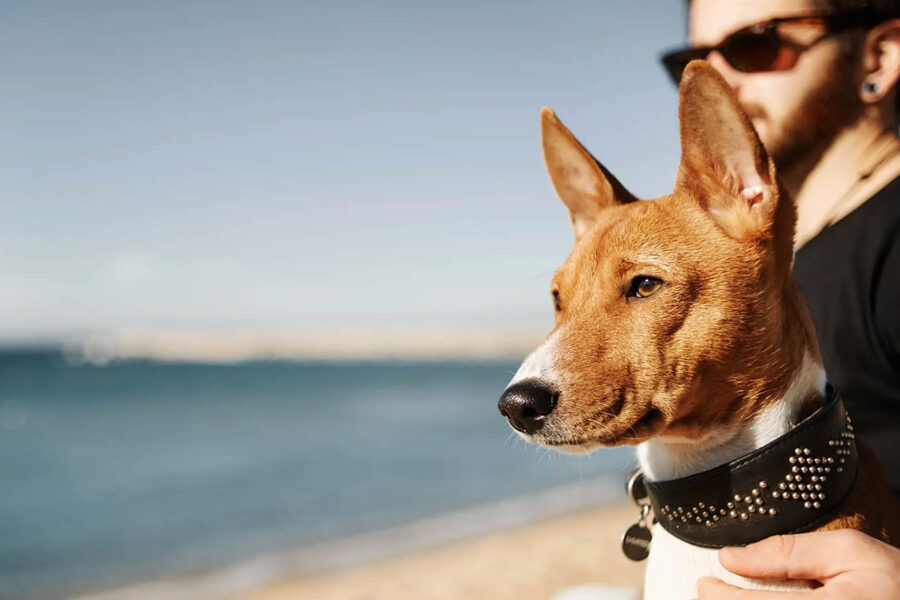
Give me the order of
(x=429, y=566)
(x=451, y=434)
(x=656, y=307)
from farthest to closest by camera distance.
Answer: (x=451, y=434) < (x=429, y=566) < (x=656, y=307)

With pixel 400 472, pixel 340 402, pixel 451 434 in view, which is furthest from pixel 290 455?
pixel 340 402

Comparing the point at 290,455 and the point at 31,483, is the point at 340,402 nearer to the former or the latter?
the point at 290,455

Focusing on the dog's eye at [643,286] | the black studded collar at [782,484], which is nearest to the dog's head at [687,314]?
the dog's eye at [643,286]

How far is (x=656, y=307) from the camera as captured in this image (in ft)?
6.91

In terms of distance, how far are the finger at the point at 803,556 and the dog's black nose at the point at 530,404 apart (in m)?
0.58

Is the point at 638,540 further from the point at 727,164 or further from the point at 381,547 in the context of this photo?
the point at 381,547

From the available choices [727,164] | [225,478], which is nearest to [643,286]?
[727,164]

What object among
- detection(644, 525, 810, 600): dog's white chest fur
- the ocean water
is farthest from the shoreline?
detection(644, 525, 810, 600): dog's white chest fur

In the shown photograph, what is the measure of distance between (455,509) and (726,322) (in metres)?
13.4

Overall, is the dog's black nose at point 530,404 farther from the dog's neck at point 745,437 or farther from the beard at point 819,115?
the beard at point 819,115

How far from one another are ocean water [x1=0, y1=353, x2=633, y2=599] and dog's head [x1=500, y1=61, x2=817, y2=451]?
35cm

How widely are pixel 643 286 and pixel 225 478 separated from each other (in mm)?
17849

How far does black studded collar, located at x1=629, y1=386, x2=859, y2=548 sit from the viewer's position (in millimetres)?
1863

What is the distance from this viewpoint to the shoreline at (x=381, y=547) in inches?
387
